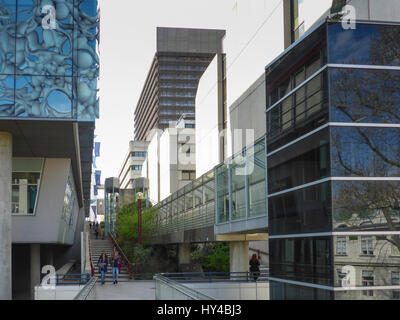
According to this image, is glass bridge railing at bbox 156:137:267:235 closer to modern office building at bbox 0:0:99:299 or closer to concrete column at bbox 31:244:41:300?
modern office building at bbox 0:0:99:299

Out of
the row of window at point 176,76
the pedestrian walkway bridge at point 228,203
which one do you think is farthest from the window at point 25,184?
the row of window at point 176,76

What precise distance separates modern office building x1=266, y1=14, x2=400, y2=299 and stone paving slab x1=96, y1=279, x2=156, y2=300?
11620 mm

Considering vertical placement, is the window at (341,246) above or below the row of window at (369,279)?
above

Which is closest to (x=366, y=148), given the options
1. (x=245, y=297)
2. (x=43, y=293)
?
(x=245, y=297)

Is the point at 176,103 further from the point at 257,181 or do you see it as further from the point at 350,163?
the point at 350,163

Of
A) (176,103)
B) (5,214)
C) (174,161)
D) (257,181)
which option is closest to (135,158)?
(176,103)

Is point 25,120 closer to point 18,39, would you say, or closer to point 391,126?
point 18,39

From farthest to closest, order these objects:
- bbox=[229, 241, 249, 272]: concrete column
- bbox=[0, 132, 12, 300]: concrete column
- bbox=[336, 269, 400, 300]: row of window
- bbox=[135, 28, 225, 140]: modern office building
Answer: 1. bbox=[135, 28, 225, 140]: modern office building
2. bbox=[0, 132, 12, 300]: concrete column
3. bbox=[229, 241, 249, 272]: concrete column
4. bbox=[336, 269, 400, 300]: row of window

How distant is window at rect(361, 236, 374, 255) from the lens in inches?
473

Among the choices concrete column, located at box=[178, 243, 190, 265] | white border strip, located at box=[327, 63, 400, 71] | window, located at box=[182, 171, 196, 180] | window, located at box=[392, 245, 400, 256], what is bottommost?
concrete column, located at box=[178, 243, 190, 265]

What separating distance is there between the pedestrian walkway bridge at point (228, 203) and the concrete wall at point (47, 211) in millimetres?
7191

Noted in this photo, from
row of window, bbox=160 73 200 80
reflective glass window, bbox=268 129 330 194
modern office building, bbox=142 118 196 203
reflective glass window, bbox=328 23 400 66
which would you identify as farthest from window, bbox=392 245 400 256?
row of window, bbox=160 73 200 80

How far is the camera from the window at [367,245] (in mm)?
12016

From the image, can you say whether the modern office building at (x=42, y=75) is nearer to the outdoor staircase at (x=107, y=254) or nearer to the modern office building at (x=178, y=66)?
the outdoor staircase at (x=107, y=254)
